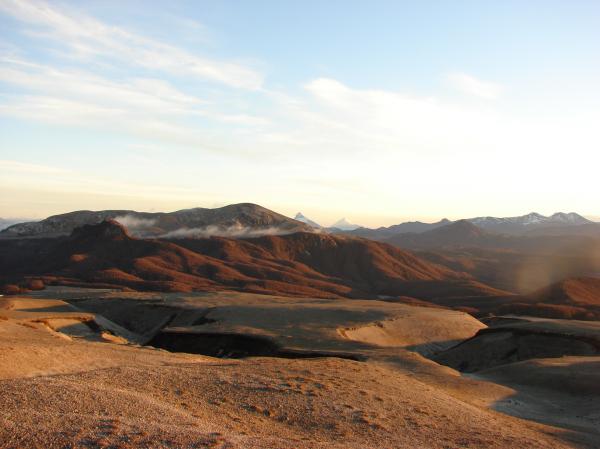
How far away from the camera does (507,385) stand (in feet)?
85.1

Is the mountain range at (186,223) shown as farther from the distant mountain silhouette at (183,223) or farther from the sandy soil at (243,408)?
the sandy soil at (243,408)

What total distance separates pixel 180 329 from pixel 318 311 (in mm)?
13116

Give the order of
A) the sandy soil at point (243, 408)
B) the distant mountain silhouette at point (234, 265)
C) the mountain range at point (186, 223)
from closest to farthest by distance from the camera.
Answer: the sandy soil at point (243, 408), the distant mountain silhouette at point (234, 265), the mountain range at point (186, 223)

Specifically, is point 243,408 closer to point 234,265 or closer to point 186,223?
point 234,265

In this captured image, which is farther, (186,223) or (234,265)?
(186,223)

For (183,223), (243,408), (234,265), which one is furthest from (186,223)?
(243,408)

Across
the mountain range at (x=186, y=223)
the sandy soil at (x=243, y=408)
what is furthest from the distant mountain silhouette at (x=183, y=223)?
the sandy soil at (x=243, y=408)

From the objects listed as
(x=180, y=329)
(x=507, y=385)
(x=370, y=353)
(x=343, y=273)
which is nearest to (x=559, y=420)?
(x=507, y=385)

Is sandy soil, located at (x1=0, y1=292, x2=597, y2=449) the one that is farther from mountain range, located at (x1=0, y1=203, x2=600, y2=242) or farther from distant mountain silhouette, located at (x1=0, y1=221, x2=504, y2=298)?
mountain range, located at (x1=0, y1=203, x2=600, y2=242)

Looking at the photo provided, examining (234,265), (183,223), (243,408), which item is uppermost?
(183,223)

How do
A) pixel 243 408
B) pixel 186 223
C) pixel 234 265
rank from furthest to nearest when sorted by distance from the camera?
pixel 186 223
pixel 234 265
pixel 243 408

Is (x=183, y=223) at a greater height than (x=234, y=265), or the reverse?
(x=183, y=223)

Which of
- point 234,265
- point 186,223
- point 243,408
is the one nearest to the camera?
point 243,408

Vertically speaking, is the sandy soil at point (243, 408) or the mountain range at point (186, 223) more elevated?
the mountain range at point (186, 223)
